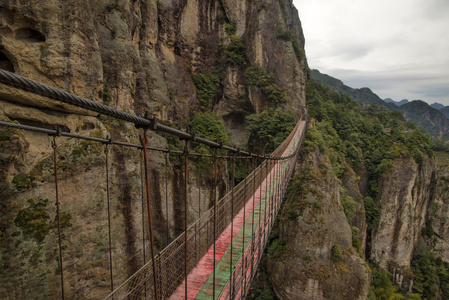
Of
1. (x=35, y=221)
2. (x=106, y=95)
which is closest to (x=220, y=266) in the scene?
(x=35, y=221)

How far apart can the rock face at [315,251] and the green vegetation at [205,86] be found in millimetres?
7506

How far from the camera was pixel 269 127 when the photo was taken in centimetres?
1479

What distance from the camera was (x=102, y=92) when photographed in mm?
7363

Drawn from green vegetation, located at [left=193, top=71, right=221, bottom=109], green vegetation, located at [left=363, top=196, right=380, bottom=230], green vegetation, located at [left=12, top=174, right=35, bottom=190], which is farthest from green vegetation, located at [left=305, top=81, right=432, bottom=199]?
green vegetation, located at [left=12, top=174, right=35, bottom=190]

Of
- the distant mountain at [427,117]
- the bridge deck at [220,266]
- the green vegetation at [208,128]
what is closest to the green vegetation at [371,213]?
the green vegetation at [208,128]

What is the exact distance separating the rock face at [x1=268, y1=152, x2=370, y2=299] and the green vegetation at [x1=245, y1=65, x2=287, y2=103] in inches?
266

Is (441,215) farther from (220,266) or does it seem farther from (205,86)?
(220,266)

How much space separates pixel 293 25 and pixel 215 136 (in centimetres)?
2186

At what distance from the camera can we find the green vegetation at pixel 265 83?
16.1m

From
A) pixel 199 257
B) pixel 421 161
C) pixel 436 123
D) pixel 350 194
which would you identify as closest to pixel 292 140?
pixel 350 194

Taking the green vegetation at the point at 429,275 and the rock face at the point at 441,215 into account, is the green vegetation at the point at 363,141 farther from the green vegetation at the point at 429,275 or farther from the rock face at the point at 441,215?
the green vegetation at the point at 429,275

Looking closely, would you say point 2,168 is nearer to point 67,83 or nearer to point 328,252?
point 67,83

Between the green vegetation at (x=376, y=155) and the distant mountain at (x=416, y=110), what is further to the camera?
the distant mountain at (x=416, y=110)

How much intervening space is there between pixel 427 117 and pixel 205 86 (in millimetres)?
101136
